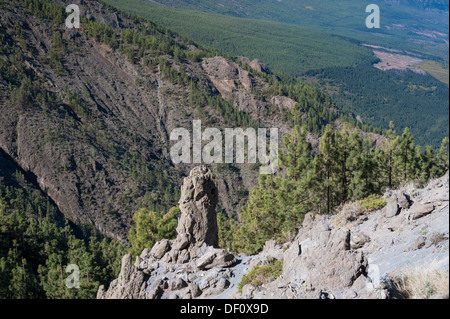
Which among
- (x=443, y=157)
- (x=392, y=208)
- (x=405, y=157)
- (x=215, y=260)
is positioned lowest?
(x=215, y=260)

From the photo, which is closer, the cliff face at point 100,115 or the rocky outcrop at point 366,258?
the rocky outcrop at point 366,258

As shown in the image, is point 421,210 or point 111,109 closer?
point 421,210

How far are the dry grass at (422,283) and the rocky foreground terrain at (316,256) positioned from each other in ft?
0.23

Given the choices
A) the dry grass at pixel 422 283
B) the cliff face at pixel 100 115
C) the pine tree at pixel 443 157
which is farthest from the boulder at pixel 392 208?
the cliff face at pixel 100 115

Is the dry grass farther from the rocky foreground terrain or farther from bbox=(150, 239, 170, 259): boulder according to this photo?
bbox=(150, 239, 170, 259): boulder

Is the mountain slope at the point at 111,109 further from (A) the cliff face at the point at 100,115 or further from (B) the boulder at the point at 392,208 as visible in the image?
(B) the boulder at the point at 392,208

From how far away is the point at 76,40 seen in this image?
9912cm

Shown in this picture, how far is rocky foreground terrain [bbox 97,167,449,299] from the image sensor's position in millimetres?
9383

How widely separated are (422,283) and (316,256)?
2905 millimetres

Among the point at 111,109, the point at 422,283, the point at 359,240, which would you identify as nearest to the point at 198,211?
the point at 359,240

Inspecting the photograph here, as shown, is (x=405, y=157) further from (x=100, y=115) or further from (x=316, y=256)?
(x=100, y=115)

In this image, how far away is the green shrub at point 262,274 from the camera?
12070 mm

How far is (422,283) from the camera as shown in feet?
25.4

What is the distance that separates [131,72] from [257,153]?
40.2 meters
